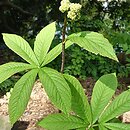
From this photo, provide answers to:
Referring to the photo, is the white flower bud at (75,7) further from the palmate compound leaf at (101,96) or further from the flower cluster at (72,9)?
the palmate compound leaf at (101,96)

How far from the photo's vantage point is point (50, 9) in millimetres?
6273

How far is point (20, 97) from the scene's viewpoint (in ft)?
4.91

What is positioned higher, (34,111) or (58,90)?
(58,90)

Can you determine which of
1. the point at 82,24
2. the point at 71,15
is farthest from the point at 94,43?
the point at 82,24

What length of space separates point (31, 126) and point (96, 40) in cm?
231

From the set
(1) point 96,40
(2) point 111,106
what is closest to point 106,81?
(2) point 111,106

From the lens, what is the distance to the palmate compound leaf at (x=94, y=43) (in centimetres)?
144

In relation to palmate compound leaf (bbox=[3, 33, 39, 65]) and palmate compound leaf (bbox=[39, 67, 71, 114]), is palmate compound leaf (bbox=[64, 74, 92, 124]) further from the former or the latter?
palmate compound leaf (bbox=[3, 33, 39, 65])

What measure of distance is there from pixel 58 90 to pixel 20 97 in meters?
0.17

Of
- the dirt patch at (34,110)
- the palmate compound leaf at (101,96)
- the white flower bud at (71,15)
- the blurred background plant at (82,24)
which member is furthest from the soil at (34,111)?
the white flower bud at (71,15)

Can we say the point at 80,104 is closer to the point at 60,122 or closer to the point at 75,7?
the point at 60,122

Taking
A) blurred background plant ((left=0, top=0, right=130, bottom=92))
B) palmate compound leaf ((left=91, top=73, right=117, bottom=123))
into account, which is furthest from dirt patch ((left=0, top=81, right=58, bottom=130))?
palmate compound leaf ((left=91, top=73, right=117, bottom=123))

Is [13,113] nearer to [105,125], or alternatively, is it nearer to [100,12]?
[105,125]

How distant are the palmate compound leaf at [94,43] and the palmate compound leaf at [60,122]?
383 mm
